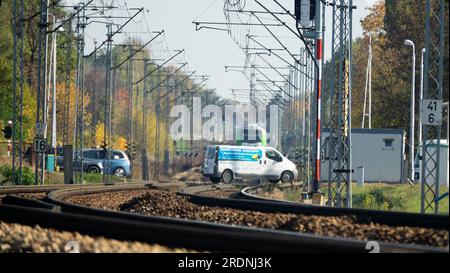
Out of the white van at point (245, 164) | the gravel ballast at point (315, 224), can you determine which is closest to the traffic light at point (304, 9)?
the gravel ballast at point (315, 224)

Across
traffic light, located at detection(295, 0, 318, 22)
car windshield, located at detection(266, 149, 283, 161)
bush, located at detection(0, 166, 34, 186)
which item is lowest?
bush, located at detection(0, 166, 34, 186)

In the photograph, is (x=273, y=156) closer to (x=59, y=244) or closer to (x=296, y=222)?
(x=296, y=222)

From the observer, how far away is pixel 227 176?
192 feet

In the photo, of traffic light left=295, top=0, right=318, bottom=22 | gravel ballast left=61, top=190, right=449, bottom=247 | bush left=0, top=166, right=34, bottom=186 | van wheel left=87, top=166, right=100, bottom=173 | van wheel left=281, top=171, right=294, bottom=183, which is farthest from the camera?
van wheel left=87, top=166, right=100, bottom=173

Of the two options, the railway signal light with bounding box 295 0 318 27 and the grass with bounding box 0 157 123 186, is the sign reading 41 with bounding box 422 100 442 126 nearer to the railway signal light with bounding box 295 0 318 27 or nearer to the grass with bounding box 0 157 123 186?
the railway signal light with bounding box 295 0 318 27

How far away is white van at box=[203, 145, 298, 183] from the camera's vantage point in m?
58.2

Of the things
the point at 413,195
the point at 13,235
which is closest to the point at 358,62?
the point at 413,195

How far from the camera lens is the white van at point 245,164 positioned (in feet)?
191

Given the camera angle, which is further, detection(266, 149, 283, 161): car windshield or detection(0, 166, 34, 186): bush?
detection(266, 149, 283, 161): car windshield

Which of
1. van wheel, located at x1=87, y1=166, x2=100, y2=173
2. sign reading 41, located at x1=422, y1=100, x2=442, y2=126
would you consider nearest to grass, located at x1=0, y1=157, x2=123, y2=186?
van wheel, located at x1=87, y1=166, x2=100, y2=173

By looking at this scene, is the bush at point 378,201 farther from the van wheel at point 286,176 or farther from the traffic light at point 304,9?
the van wheel at point 286,176

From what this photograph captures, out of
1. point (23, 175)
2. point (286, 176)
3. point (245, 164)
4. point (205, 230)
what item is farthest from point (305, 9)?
point (286, 176)

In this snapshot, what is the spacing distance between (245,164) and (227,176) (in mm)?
1288
